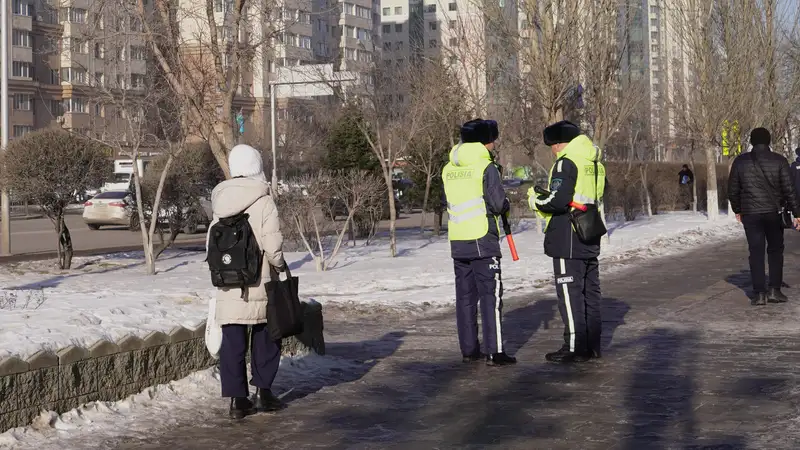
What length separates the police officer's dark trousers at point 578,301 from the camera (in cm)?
927

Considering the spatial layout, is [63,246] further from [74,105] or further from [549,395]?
[74,105]

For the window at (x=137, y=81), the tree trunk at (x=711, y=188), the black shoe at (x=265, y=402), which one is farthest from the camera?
the tree trunk at (x=711, y=188)

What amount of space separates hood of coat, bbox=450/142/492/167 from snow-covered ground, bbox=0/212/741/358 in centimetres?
220

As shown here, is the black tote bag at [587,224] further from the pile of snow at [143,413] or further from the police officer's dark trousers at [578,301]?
the pile of snow at [143,413]

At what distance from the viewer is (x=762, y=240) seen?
13055mm

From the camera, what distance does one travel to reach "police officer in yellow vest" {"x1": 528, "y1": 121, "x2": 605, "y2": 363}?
920 cm

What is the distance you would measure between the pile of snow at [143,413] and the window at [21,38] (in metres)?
79.6

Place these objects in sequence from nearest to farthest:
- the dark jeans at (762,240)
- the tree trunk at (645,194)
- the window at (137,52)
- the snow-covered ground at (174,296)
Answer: the snow-covered ground at (174,296)
the dark jeans at (762,240)
the window at (137,52)
the tree trunk at (645,194)

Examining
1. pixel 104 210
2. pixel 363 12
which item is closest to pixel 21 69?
pixel 363 12

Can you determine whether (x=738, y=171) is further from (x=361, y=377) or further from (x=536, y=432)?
(x=536, y=432)

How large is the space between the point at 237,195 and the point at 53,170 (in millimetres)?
13147

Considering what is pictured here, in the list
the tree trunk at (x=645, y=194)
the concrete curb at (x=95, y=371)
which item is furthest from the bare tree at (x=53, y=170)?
the tree trunk at (x=645, y=194)

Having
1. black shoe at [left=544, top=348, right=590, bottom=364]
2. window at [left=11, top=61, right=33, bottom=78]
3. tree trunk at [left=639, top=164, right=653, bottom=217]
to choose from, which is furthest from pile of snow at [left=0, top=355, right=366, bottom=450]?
window at [left=11, top=61, right=33, bottom=78]

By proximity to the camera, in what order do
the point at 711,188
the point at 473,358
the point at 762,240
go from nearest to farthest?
the point at 473,358
the point at 762,240
the point at 711,188
